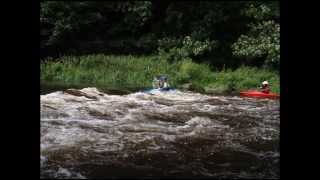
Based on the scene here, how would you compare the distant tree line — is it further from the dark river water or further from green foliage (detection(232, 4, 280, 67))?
the dark river water

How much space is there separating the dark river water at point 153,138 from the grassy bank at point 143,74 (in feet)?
15.8

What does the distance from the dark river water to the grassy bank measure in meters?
4.83

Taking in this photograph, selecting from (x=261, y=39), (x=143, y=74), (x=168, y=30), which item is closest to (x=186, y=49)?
(x=168, y=30)

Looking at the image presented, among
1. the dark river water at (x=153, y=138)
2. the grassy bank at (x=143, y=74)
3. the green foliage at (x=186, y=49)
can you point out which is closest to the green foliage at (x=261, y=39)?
the grassy bank at (x=143, y=74)

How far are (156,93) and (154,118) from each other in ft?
12.8

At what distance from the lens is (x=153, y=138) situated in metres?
7.39

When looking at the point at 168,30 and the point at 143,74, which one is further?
the point at 168,30

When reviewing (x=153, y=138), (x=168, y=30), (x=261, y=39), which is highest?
(x=168, y=30)

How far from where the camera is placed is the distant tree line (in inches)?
743

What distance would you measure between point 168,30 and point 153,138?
47.2 feet

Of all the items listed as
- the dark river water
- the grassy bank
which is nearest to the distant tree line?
the grassy bank

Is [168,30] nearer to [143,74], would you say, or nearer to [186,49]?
[186,49]

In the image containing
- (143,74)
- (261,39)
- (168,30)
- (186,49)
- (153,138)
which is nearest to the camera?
(153,138)
